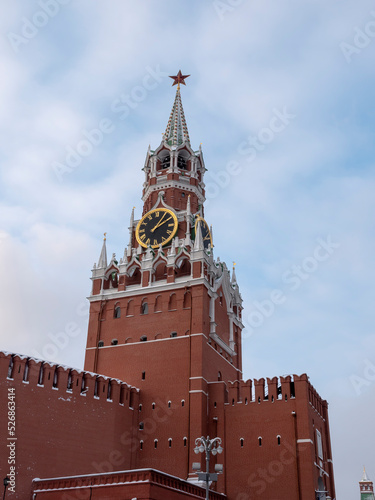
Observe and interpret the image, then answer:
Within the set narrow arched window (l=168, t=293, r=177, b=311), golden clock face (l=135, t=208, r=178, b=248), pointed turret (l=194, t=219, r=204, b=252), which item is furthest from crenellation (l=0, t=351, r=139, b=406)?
golden clock face (l=135, t=208, r=178, b=248)

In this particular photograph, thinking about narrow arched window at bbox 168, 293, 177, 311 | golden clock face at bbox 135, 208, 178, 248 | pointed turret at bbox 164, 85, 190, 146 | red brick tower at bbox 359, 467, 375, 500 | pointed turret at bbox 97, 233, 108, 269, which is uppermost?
pointed turret at bbox 164, 85, 190, 146

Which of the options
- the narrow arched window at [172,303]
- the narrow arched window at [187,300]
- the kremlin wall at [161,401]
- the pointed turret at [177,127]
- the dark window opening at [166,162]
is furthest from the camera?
the pointed turret at [177,127]

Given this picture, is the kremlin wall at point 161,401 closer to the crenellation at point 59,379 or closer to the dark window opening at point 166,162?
the crenellation at point 59,379

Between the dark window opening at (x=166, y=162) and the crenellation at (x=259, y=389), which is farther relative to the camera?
the dark window opening at (x=166, y=162)

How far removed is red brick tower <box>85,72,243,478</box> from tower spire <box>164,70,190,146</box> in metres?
3.54

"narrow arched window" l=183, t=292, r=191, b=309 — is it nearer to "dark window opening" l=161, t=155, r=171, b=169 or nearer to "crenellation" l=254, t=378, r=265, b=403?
"crenellation" l=254, t=378, r=265, b=403

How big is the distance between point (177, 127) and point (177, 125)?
0.41m

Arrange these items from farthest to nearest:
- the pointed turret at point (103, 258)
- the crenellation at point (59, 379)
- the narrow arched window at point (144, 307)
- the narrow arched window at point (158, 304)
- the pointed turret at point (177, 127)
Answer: the pointed turret at point (177, 127) → the pointed turret at point (103, 258) → the narrow arched window at point (144, 307) → the narrow arched window at point (158, 304) → the crenellation at point (59, 379)

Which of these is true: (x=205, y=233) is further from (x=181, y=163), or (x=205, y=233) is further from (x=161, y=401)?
(x=161, y=401)

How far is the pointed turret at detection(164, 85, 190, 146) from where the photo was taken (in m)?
58.7

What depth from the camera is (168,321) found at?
45062mm

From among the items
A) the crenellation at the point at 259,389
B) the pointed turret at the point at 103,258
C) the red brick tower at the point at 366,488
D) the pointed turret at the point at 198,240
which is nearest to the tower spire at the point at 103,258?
the pointed turret at the point at 103,258

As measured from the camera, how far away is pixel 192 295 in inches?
1778

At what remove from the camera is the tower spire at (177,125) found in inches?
2314
